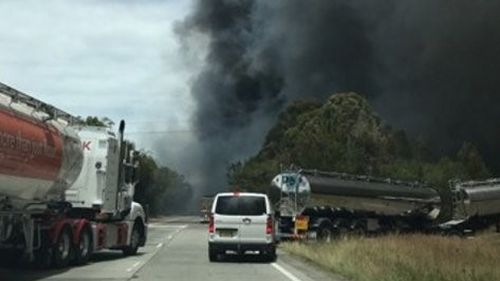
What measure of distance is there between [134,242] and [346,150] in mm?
38734

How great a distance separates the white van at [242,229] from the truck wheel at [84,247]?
140 inches

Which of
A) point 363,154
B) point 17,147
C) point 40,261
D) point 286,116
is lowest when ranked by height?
point 40,261

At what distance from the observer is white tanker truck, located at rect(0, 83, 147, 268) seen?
17.6 metres

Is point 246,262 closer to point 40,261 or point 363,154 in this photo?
point 40,261

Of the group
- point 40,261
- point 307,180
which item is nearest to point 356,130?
point 307,180

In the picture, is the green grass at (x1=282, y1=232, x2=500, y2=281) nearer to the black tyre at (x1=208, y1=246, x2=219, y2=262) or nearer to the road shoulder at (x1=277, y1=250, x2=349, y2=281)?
the road shoulder at (x1=277, y1=250, x2=349, y2=281)

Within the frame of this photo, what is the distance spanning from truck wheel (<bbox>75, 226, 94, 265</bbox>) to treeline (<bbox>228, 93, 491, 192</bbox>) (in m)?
34.9

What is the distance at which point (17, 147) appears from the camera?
674 inches

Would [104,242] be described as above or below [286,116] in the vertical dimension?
below

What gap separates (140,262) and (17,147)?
7.89 m

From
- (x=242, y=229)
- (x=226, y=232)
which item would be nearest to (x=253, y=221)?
(x=242, y=229)

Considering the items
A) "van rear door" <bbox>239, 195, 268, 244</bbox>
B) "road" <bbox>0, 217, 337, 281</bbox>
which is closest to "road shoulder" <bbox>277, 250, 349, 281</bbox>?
"road" <bbox>0, 217, 337, 281</bbox>

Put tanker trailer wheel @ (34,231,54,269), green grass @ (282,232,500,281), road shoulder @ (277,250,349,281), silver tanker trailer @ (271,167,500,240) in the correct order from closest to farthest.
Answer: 1. green grass @ (282,232,500,281)
2. road shoulder @ (277,250,349,281)
3. tanker trailer wheel @ (34,231,54,269)
4. silver tanker trailer @ (271,167,500,240)

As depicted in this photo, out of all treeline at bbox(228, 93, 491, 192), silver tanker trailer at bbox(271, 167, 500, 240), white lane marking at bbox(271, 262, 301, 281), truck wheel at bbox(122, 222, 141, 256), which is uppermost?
treeline at bbox(228, 93, 491, 192)
